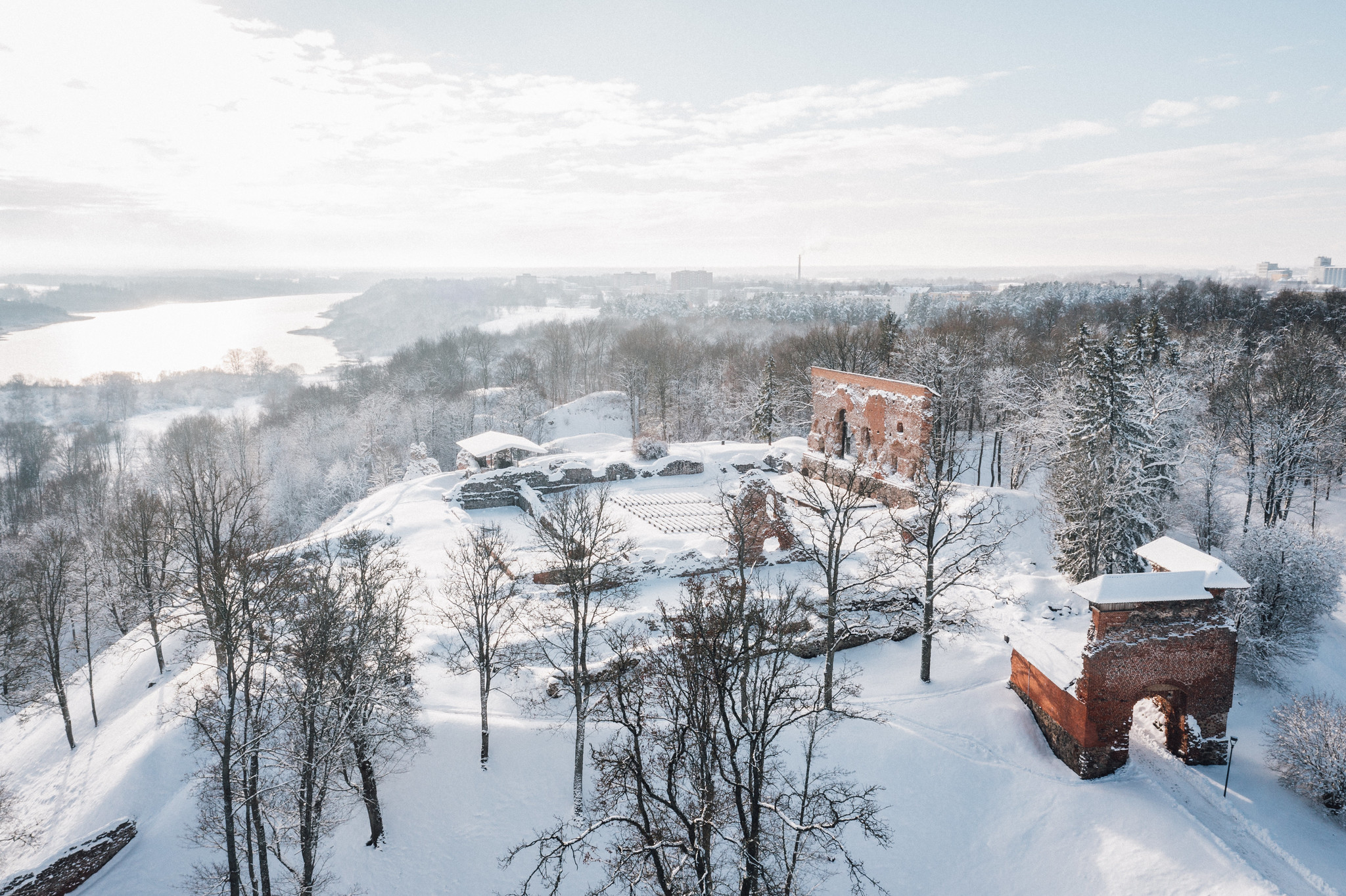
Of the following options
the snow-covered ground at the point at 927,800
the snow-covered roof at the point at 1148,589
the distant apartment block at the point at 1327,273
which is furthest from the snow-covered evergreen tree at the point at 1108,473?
the distant apartment block at the point at 1327,273

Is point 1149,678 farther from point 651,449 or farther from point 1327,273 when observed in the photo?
point 1327,273

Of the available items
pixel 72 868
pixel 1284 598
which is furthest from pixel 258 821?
pixel 1284 598

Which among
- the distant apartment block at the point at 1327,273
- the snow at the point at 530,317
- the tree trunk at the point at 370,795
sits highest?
the distant apartment block at the point at 1327,273

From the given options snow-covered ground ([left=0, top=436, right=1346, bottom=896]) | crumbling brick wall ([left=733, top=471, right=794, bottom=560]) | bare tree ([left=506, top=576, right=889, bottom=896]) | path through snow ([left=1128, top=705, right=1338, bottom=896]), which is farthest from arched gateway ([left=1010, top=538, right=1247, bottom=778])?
crumbling brick wall ([left=733, top=471, right=794, bottom=560])

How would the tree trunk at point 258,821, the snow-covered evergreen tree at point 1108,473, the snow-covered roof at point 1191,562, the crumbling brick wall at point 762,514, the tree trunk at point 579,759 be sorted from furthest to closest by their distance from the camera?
the crumbling brick wall at point 762,514, the snow-covered evergreen tree at point 1108,473, the tree trunk at point 579,759, the snow-covered roof at point 1191,562, the tree trunk at point 258,821

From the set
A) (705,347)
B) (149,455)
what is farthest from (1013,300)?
→ (149,455)

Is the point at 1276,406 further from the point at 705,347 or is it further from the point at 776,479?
the point at 705,347

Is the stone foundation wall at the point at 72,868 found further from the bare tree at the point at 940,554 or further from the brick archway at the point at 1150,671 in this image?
the brick archway at the point at 1150,671
